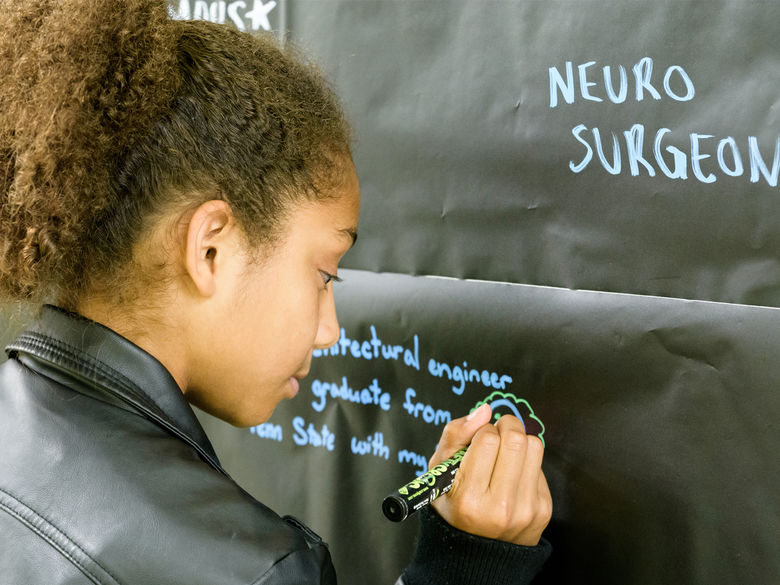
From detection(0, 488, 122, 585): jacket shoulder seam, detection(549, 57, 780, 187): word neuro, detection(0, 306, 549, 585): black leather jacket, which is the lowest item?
detection(0, 488, 122, 585): jacket shoulder seam

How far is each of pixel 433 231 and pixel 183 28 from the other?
32 centimetres

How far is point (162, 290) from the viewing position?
659 mm

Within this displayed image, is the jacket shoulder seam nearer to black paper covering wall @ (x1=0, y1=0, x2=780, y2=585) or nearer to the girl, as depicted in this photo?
the girl

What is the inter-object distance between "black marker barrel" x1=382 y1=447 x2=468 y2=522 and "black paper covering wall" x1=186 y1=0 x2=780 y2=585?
0.36ft

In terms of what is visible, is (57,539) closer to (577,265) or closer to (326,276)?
(326,276)

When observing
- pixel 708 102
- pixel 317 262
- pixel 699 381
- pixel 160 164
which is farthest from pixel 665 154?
pixel 160 164

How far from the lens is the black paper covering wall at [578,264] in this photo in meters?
0.66

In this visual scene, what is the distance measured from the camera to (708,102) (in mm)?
667

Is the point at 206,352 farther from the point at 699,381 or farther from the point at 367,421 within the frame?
the point at 699,381

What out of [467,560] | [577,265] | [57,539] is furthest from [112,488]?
[577,265]

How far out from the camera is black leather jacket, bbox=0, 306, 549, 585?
0.53 m

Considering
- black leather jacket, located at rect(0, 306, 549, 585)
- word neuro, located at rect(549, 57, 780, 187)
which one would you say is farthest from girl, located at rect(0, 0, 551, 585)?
word neuro, located at rect(549, 57, 780, 187)

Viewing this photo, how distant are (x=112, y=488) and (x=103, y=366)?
0.35ft

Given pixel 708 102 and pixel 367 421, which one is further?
pixel 367 421
